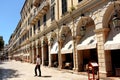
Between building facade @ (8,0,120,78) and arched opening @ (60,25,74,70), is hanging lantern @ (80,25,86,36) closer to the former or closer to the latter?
building facade @ (8,0,120,78)

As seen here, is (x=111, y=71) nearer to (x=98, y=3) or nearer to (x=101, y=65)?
(x=101, y=65)

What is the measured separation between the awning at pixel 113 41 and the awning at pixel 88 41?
154 cm

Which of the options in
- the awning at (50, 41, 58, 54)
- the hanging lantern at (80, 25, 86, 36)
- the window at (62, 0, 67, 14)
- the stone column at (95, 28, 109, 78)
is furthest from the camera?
the awning at (50, 41, 58, 54)

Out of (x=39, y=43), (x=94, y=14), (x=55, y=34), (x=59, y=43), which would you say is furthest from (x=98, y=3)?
(x=39, y=43)

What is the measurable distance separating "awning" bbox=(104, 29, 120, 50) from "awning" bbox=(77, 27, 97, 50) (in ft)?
5.06

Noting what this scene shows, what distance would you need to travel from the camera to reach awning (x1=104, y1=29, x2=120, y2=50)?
42.4 feet

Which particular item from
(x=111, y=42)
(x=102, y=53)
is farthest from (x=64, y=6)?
(x=111, y=42)

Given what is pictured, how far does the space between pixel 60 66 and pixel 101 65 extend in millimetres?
8444

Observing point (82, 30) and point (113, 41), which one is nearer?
point (113, 41)

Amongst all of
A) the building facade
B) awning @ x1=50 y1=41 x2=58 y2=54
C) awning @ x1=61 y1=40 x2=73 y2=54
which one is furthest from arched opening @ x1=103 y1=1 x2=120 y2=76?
awning @ x1=50 y1=41 x2=58 y2=54

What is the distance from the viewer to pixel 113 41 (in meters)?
13.4

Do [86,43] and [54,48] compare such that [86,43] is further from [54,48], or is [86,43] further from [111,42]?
[54,48]

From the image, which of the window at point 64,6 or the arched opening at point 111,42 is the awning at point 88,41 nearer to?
the arched opening at point 111,42

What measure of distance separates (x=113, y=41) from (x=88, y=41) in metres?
3.39
